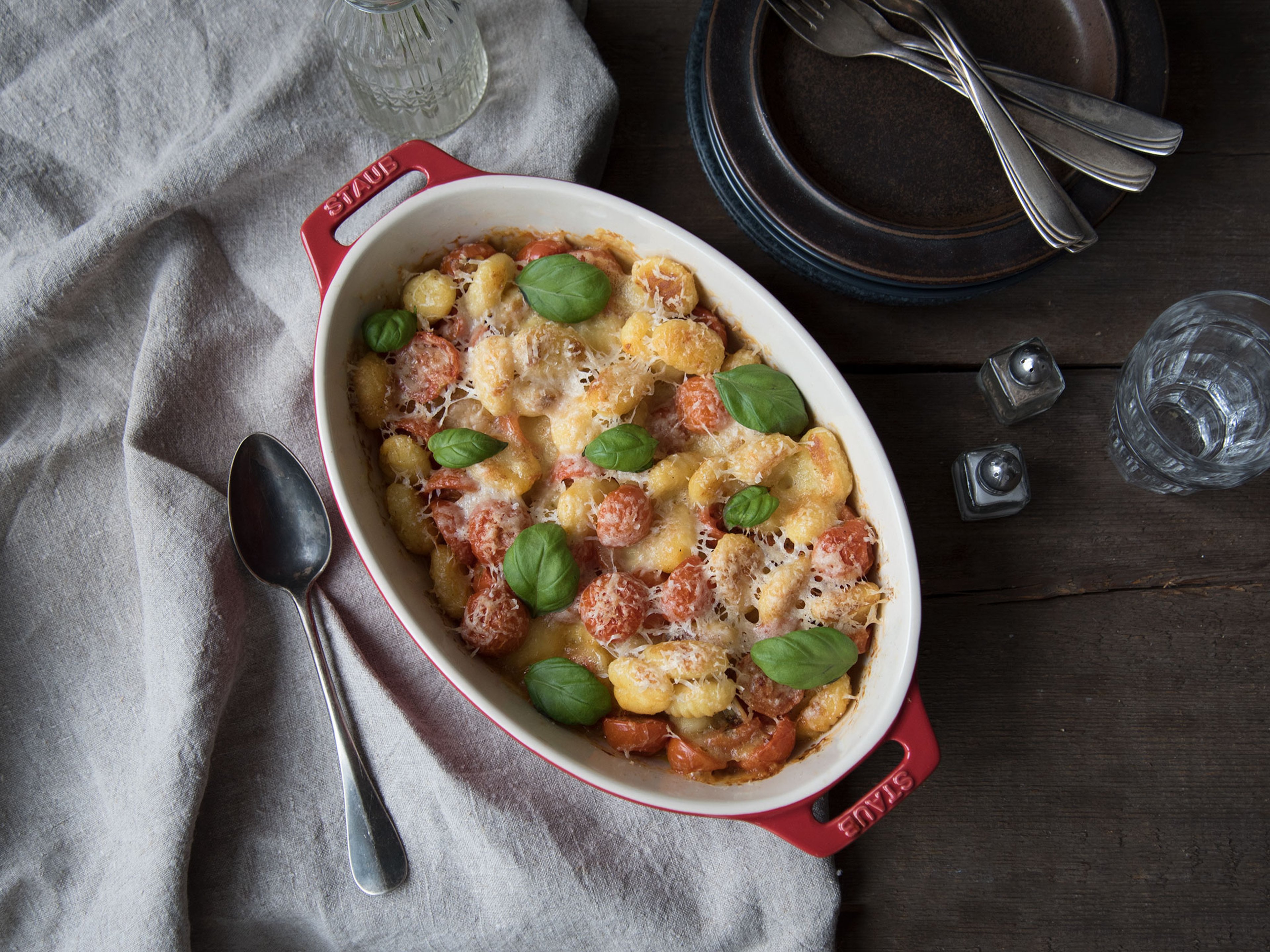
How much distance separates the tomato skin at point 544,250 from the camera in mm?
1504

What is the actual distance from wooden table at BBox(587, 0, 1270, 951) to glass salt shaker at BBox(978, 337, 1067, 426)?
5cm

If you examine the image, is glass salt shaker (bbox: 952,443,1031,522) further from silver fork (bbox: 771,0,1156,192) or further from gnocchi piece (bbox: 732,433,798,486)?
silver fork (bbox: 771,0,1156,192)

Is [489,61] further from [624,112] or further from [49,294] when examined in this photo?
[49,294]

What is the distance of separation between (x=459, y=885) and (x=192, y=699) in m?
0.64

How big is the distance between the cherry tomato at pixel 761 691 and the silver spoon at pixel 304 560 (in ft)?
2.51

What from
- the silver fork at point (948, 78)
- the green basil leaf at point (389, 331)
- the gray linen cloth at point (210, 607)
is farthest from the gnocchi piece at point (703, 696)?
the silver fork at point (948, 78)

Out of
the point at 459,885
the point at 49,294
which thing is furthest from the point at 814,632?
the point at 49,294

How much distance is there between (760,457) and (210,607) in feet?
3.60

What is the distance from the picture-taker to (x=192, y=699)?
Answer: 150 cm

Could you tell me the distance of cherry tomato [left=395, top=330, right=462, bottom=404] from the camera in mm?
1466

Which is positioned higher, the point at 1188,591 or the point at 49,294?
the point at 49,294

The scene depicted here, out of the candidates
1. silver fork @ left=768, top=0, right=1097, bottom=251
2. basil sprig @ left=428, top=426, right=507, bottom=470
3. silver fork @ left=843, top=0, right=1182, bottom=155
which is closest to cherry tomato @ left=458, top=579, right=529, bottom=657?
basil sprig @ left=428, top=426, right=507, bottom=470

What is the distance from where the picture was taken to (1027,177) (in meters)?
1.49

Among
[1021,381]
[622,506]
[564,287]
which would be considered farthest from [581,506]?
[1021,381]
